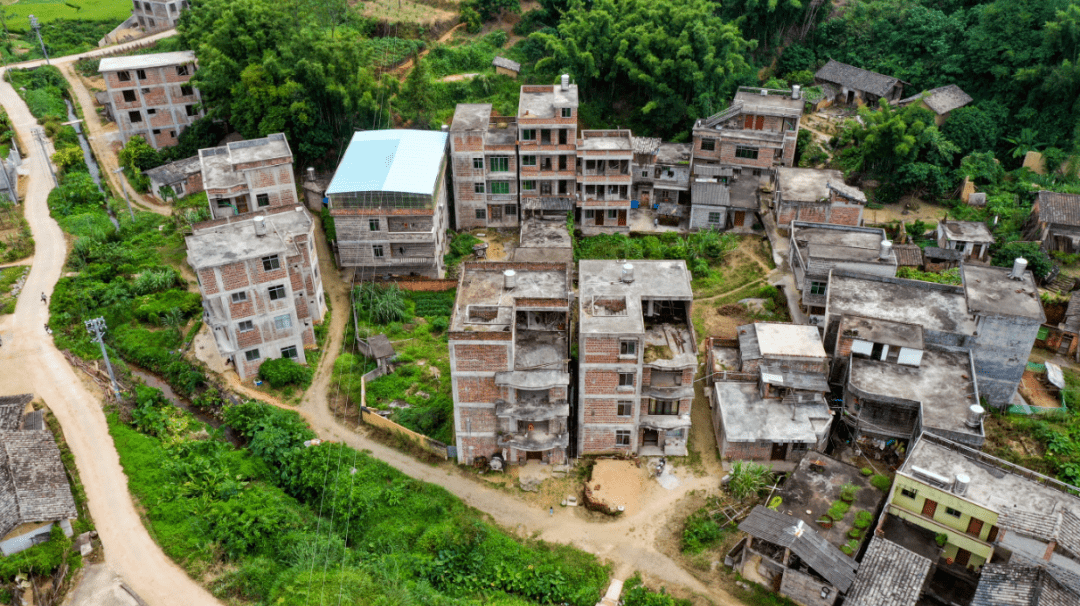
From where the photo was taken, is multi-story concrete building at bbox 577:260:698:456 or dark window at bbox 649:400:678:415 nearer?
multi-story concrete building at bbox 577:260:698:456

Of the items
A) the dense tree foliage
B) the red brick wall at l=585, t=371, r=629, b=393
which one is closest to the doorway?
the red brick wall at l=585, t=371, r=629, b=393

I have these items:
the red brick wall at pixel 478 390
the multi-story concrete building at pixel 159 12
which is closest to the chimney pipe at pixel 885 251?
the red brick wall at pixel 478 390

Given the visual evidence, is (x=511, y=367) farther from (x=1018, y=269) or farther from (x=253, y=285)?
(x=1018, y=269)

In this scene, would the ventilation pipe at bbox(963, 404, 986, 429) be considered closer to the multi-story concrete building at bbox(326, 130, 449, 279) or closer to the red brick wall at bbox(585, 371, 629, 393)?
the red brick wall at bbox(585, 371, 629, 393)

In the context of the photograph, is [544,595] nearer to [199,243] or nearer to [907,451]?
[907,451]

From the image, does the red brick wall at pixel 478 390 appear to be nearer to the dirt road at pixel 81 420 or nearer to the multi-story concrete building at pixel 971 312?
the dirt road at pixel 81 420
